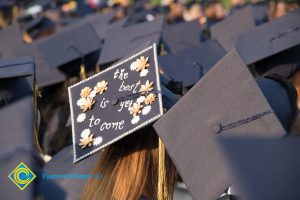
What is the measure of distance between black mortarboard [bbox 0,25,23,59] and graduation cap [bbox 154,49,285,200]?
4137 mm

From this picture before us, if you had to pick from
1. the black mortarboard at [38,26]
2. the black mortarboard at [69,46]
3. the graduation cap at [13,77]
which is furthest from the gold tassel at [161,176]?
the black mortarboard at [38,26]

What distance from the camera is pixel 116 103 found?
2.11 meters

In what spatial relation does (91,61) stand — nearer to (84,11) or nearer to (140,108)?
(140,108)

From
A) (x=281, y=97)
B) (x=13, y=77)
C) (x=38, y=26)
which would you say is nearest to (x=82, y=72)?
(x=13, y=77)

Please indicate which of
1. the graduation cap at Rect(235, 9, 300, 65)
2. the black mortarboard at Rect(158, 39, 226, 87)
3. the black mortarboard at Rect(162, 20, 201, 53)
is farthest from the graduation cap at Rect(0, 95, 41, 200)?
the black mortarboard at Rect(162, 20, 201, 53)

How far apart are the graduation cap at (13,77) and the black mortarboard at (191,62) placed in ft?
3.89

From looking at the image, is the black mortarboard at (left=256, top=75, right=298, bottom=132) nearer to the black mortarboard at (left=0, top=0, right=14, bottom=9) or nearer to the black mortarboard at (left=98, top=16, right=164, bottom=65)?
the black mortarboard at (left=98, top=16, right=164, bottom=65)

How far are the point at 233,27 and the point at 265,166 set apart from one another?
11.8 feet

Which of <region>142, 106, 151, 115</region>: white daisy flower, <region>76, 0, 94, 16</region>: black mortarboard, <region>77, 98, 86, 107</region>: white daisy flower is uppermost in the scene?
<region>76, 0, 94, 16</region>: black mortarboard

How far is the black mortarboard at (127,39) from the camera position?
4.18 meters

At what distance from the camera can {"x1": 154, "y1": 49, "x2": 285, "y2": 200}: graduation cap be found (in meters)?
1.84

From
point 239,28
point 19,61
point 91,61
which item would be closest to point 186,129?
point 19,61

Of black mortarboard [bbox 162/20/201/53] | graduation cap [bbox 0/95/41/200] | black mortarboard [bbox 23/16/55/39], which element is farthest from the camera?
black mortarboard [bbox 23/16/55/39]

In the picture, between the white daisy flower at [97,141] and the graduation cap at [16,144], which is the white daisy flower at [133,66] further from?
the graduation cap at [16,144]
